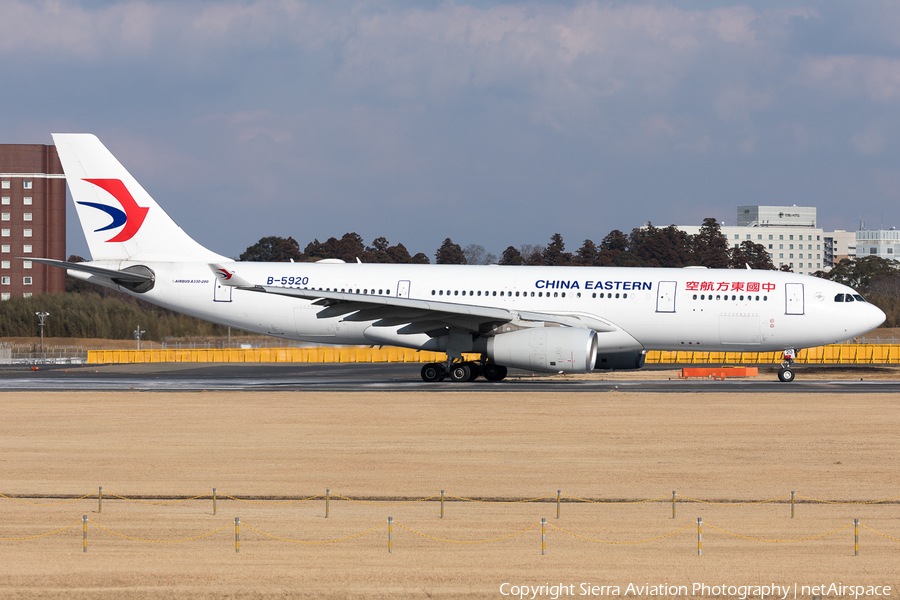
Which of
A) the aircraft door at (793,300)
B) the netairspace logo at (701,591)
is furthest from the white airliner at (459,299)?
the netairspace logo at (701,591)

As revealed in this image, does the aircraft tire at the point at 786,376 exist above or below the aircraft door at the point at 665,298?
below

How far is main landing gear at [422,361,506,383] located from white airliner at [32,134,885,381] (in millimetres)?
50

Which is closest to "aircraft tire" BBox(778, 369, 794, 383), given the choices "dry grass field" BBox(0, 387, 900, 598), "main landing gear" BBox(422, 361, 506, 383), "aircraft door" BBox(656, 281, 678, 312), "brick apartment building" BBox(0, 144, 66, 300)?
"aircraft door" BBox(656, 281, 678, 312)

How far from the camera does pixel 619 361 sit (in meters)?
33.7

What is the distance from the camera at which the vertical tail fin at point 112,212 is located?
3512 cm

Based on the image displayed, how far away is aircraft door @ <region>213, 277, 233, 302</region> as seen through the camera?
112 feet

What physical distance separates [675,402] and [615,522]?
48.2 ft

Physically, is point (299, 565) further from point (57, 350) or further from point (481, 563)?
point (57, 350)

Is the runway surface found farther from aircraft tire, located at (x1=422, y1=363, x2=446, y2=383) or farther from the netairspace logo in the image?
→ the netairspace logo

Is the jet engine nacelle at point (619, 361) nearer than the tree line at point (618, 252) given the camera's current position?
Yes

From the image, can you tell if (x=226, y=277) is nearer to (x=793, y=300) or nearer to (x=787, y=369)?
(x=793, y=300)

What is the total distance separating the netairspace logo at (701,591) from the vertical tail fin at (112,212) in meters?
28.4

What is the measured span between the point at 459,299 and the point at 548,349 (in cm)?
510

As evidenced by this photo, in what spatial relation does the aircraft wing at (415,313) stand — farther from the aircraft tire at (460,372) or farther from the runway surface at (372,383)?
the runway surface at (372,383)
